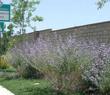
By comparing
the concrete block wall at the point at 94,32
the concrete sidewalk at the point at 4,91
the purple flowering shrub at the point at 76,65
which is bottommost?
the concrete sidewalk at the point at 4,91

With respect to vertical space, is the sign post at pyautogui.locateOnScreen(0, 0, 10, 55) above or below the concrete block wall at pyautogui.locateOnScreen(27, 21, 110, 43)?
Answer: above

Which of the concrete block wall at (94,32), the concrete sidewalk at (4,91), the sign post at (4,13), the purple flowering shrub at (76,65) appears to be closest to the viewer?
the purple flowering shrub at (76,65)

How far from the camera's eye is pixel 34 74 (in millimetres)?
18328

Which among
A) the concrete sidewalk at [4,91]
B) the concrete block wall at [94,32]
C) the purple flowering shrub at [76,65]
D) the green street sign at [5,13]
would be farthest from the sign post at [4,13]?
the purple flowering shrub at [76,65]

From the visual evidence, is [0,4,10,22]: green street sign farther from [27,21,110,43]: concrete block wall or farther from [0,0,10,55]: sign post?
[27,21,110,43]: concrete block wall

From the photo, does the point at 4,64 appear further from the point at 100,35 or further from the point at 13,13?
the point at 100,35

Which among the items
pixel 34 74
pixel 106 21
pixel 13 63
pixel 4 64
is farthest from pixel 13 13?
pixel 106 21

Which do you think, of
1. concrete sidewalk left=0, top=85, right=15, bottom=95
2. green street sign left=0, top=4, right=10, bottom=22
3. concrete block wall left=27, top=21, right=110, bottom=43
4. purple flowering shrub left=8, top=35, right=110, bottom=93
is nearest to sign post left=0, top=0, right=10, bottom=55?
green street sign left=0, top=4, right=10, bottom=22

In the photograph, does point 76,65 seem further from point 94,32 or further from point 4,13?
point 4,13

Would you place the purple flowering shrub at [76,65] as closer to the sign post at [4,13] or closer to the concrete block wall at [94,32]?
the concrete block wall at [94,32]

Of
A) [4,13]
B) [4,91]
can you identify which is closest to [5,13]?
[4,13]

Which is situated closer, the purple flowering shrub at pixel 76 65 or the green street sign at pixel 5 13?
the purple flowering shrub at pixel 76 65

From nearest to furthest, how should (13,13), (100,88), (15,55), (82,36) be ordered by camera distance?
(100,88) < (82,36) < (15,55) < (13,13)

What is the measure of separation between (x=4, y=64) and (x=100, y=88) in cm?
1363
